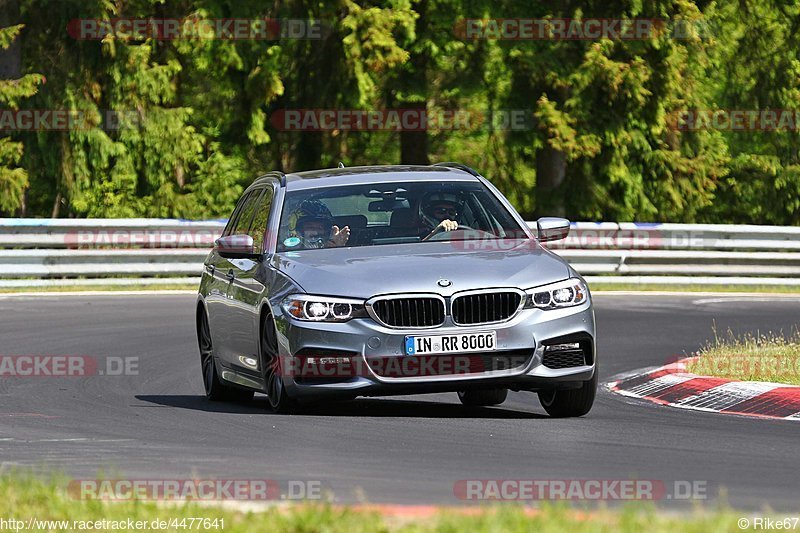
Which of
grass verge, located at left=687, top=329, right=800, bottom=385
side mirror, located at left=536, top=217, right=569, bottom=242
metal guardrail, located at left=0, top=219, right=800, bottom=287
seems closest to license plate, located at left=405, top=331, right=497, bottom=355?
side mirror, located at left=536, top=217, right=569, bottom=242

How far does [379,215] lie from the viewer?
11523mm

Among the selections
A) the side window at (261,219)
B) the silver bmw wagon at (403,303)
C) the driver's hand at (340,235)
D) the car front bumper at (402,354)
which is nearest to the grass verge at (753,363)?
the silver bmw wagon at (403,303)

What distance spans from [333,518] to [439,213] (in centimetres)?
568

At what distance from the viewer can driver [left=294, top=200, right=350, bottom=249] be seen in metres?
11.3

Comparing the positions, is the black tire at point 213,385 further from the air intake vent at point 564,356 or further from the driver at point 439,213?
the air intake vent at point 564,356

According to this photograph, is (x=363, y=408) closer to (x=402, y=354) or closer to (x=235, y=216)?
(x=402, y=354)

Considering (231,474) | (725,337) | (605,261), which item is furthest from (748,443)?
(605,261)

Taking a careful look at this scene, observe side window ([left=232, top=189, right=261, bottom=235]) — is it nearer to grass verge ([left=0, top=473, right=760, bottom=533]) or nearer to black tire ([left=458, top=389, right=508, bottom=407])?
black tire ([left=458, top=389, right=508, bottom=407])

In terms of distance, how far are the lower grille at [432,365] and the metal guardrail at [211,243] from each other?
1493 cm

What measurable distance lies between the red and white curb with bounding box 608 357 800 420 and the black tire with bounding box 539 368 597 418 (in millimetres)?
1192

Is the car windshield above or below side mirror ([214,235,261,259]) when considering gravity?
above

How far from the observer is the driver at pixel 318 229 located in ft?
37.2

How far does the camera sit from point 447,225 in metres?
11.6

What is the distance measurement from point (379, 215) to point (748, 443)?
332cm
